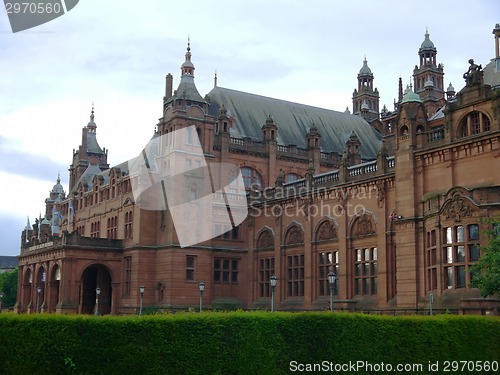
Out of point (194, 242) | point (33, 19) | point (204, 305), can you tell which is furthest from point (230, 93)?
point (33, 19)

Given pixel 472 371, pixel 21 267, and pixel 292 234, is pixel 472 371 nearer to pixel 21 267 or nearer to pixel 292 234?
pixel 292 234

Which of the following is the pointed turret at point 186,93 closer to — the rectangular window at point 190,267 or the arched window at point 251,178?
the arched window at point 251,178

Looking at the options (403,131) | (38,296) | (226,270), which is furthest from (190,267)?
(403,131)

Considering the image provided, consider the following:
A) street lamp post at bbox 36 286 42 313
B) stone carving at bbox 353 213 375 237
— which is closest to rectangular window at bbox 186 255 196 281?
stone carving at bbox 353 213 375 237

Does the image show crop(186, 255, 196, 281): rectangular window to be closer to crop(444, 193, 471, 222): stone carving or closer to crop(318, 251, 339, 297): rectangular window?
crop(318, 251, 339, 297): rectangular window

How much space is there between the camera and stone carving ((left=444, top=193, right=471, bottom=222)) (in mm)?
38172

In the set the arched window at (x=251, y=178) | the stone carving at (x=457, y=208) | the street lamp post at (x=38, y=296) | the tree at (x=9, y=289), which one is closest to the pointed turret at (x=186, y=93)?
the arched window at (x=251, y=178)

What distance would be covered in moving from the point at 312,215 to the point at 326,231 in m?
2.26

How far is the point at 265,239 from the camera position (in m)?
66.4

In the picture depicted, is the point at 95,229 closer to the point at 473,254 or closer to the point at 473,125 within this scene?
the point at 473,125

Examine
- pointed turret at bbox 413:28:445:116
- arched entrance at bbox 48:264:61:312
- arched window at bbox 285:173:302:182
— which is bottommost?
arched entrance at bbox 48:264:61:312

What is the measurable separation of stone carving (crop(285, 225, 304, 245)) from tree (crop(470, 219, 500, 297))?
88.9ft

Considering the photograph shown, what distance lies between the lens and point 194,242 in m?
64.5

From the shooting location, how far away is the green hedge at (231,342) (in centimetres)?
2016
